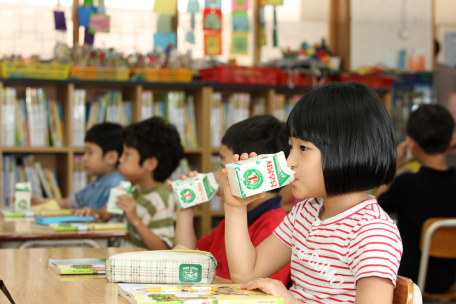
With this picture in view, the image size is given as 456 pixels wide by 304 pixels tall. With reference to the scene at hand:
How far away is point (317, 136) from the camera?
1145 mm

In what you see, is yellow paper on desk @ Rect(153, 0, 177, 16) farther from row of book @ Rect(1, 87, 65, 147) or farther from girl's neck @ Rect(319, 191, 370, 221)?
girl's neck @ Rect(319, 191, 370, 221)

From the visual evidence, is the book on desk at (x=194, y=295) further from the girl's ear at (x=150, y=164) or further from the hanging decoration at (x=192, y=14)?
the hanging decoration at (x=192, y=14)

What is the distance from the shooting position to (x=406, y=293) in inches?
41.6

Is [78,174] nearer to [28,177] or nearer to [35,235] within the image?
[28,177]

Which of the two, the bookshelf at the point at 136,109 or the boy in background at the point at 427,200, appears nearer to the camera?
the boy in background at the point at 427,200

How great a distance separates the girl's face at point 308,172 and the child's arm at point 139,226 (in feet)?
4.13

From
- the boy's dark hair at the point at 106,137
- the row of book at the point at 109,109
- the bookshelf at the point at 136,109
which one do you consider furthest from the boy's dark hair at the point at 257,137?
the row of book at the point at 109,109

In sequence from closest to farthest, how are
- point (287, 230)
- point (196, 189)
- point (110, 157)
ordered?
1. point (287, 230)
2. point (196, 189)
3. point (110, 157)

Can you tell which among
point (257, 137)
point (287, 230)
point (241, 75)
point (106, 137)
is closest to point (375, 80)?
point (241, 75)

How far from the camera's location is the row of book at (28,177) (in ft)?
12.4

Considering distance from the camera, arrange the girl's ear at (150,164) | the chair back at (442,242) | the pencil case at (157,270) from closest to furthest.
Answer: the pencil case at (157,270) < the chair back at (442,242) < the girl's ear at (150,164)

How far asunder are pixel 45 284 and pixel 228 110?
318 cm

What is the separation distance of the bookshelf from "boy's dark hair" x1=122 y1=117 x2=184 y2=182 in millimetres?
1151

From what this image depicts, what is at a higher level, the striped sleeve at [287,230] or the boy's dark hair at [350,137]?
the boy's dark hair at [350,137]
